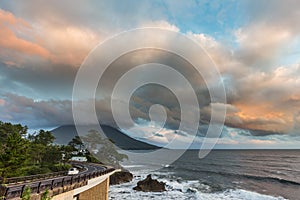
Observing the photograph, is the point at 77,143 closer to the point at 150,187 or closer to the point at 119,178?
the point at 119,178

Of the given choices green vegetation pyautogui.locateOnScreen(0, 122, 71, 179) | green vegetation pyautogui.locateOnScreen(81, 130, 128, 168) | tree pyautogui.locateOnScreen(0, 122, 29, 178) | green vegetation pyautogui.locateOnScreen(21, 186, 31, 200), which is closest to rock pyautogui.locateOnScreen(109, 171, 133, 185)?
green vegetation pyautogui.locateOnScreen(81, 130, 128, 168)

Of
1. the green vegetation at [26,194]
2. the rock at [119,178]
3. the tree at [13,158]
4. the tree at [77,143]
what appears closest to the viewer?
the green vegetation at [26,194]

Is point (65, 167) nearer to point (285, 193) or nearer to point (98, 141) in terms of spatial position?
point (98, 141)

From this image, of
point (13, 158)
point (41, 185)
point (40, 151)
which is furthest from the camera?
point (40, 151)

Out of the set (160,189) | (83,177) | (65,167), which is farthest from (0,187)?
(160,189)

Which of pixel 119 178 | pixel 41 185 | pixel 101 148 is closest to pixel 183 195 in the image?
pixel 119 178

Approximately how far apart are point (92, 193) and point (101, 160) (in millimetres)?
27986

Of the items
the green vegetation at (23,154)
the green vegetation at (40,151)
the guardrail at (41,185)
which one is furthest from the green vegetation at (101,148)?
the guardrail at (41,185)

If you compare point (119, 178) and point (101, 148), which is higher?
point (101, 148)

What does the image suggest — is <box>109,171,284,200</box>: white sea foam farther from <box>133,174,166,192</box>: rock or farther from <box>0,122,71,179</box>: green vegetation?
<box>0,122,71,179</box>: green vegetation

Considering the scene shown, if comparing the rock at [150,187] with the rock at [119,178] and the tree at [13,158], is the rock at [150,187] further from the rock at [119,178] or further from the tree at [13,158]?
the tree at [13,158]

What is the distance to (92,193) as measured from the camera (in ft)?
80.0

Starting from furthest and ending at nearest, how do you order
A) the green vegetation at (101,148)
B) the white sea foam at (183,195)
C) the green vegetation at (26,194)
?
the green vegetation at (101,148) → the white sea foam at (183,195) → the green vegetation at (26,194)

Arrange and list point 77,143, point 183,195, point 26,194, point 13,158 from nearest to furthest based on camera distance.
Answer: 1. point 26,194
2. point 13,158
3. point 183,195
4. point 77,143
